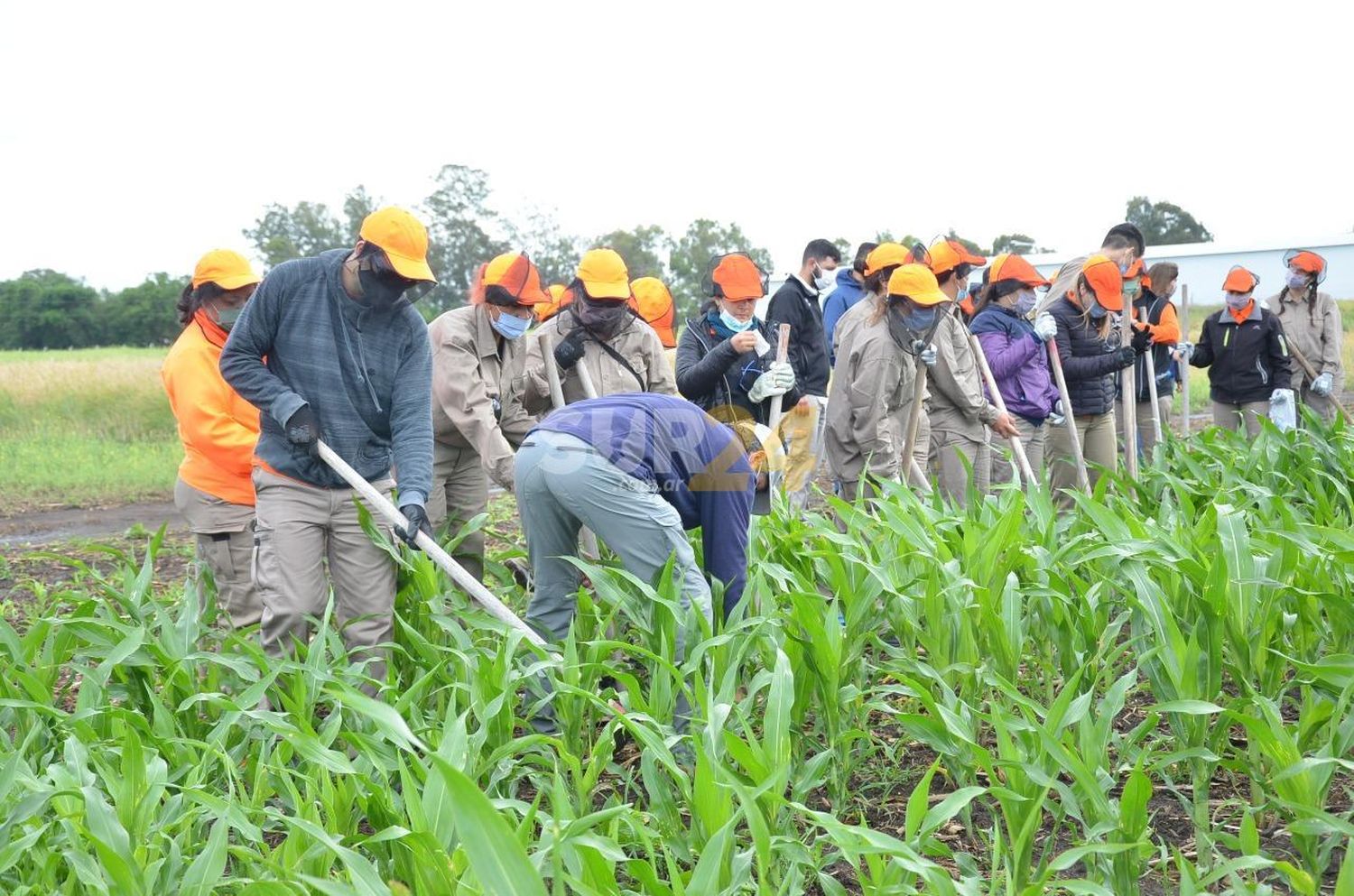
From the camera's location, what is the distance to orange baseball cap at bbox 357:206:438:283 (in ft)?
11.8

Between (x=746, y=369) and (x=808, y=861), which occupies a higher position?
(x=746, y=369)

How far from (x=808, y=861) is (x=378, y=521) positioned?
200 centimetres

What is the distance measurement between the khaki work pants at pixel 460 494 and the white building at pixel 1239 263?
99.1 feet

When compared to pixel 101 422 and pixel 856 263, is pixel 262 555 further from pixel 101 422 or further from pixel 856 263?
pixel 101 422

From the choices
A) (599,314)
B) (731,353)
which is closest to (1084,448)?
(731,353)

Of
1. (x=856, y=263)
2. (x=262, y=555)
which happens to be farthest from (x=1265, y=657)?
(x=856, y=263)

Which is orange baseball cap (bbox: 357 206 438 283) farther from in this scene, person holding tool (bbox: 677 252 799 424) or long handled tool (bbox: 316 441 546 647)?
person holding tool (bbox: 677 252 799 424)

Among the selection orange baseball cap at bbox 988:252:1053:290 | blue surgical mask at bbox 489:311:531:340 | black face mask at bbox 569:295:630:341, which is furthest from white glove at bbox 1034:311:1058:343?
blue surgical mask at bbox 489:311:531:340

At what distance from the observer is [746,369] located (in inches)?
217

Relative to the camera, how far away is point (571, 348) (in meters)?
5.01

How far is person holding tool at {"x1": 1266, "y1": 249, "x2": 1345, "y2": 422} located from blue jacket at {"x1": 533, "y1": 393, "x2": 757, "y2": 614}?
5804 millimetres

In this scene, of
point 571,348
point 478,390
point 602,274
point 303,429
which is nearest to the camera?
point 303,429

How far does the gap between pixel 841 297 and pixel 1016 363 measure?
135 cm

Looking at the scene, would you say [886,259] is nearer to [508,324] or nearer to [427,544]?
[508,324]
